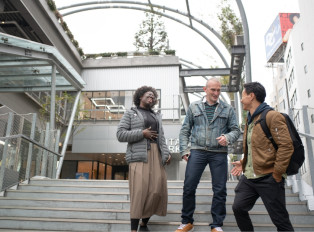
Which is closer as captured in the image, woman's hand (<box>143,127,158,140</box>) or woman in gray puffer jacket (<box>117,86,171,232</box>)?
woman in gray puffer jacket (<box>117,86,171,232</box>)

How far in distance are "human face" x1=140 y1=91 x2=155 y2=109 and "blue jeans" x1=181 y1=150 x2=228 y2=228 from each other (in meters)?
0.85

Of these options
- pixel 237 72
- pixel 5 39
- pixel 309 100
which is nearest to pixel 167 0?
pixel 237 72

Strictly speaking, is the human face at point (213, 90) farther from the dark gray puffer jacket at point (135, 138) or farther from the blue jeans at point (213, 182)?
the dark gray puffer jacket at point (135, 138)

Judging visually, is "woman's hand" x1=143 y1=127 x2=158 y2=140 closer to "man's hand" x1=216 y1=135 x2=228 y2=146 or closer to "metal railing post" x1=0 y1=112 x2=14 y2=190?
"man's hand" x1=216 y1=135 x2=228 y2=146

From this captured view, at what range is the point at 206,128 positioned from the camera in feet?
14.0

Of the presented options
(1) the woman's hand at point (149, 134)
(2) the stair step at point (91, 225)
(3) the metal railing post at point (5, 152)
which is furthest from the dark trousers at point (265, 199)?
(3) the metal railing post at point (5, 152)

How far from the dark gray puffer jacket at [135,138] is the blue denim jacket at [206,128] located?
11.5 inches

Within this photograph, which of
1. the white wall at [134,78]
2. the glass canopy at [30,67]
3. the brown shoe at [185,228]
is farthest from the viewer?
the white wall at [134,78]

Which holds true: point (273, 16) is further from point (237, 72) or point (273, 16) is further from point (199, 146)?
point (199, 146)

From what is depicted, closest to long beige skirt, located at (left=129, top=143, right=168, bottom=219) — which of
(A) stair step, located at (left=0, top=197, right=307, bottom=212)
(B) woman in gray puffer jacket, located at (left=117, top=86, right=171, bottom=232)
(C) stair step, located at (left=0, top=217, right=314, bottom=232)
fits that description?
(B) woman in gray puffer jacket, located at (left=117, top=86, right=171, bottom=232)

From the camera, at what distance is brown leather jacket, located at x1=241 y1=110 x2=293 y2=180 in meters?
2.95

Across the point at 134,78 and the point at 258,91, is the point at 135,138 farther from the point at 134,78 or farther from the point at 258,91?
the point at 134,78

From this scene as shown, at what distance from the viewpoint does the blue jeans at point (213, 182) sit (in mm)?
4020

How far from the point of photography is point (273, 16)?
65375mm
